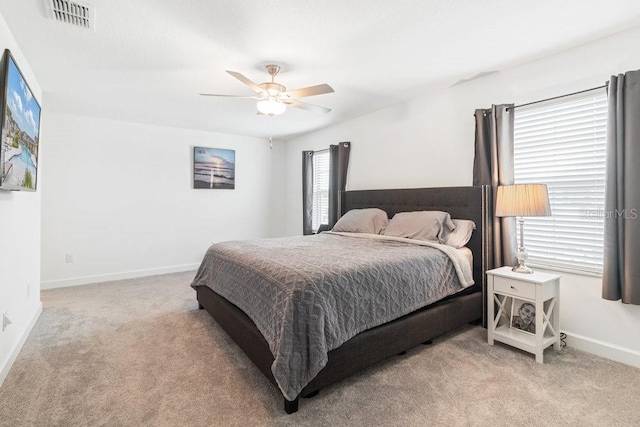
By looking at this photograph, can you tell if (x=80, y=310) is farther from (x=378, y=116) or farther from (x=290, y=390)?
(x=378, y=116)

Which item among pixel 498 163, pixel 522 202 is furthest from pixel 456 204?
pixel 522 202

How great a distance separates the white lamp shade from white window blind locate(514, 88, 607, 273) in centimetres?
43

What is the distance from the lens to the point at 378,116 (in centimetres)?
430

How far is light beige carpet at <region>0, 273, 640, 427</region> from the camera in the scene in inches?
67.0

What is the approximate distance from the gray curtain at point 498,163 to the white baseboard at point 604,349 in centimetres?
73

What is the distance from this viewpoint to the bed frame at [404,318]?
1927mm

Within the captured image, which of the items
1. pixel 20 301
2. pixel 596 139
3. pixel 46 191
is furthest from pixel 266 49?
pixel 46 191

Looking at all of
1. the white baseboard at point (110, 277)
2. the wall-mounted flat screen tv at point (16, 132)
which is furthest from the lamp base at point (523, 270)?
the white baseboard at point (110, 277)

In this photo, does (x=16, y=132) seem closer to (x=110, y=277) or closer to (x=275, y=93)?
(x=275, y=93)

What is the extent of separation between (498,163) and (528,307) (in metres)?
1.29

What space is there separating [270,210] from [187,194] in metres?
1.63

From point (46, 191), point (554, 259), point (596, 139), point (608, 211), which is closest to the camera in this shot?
point (608, 211)

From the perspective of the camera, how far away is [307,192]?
5609 millimetres

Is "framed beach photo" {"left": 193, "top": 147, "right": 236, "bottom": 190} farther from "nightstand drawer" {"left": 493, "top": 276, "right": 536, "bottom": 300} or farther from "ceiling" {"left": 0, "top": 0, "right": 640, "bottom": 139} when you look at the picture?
"nightstand drawer" {"left": 493, "top": 276, "right": 536, "bottom": 300}
